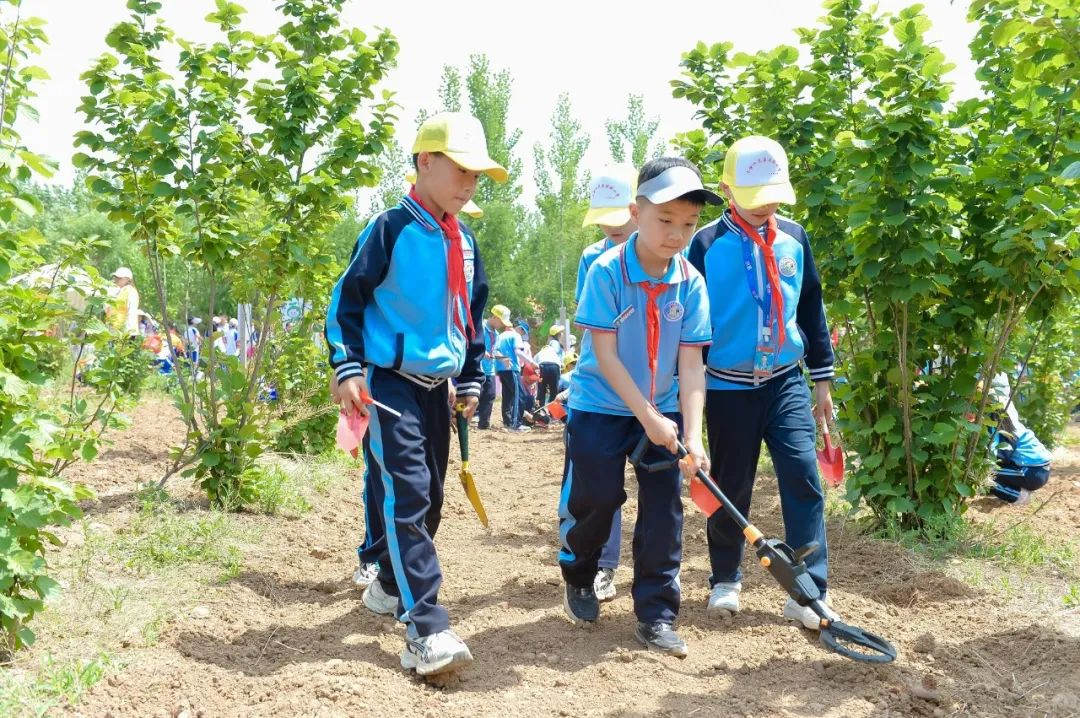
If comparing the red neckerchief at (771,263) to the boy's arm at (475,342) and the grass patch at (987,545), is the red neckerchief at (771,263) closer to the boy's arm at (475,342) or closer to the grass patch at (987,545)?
the boy's arm at (475,342)

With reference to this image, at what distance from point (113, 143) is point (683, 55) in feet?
11.5

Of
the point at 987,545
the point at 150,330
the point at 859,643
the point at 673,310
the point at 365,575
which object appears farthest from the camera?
the point at 150,330

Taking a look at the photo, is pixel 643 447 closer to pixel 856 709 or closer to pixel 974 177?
pixel 856 709

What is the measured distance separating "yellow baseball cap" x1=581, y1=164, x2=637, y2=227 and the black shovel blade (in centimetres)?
226

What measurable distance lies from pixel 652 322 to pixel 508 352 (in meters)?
12.9

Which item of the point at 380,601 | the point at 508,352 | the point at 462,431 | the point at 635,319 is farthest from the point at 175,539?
the point at 508,352

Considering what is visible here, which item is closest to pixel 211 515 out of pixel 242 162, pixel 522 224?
pixel 242 162

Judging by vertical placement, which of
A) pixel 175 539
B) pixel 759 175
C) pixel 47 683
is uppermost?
pixel 759 175

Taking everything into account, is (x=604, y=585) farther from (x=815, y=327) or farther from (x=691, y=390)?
(x=815, y=327)

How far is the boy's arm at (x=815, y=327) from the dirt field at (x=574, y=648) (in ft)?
A: 3.49

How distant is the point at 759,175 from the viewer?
13.1 feet

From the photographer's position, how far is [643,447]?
12.1ft

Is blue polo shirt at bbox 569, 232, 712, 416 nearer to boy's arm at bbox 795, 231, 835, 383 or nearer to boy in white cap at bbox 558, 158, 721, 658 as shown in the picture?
boy in white cap at bbox 558, 158, 721, 658

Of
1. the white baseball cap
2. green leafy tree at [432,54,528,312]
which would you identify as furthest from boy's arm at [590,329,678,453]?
green leafy tree at [432,54,528,312]
